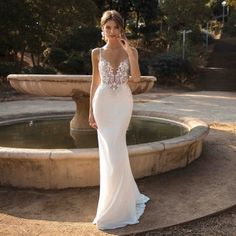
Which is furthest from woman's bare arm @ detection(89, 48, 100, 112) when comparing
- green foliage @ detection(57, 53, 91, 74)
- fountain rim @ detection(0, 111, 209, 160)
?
green foliage @ detection(57, 53, 91, 74)

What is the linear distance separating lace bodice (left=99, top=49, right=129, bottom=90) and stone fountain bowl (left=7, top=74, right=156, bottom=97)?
1598mm

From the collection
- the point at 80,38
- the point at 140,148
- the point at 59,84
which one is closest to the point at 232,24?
Result: the point at 80,38

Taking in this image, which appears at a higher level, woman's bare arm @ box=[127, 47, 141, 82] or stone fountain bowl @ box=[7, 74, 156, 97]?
woman's bare arm @ box=[127, 47, 141, 82]

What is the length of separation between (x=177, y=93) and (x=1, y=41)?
7.70 metres

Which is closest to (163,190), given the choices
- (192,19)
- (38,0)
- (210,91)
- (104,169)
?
(104,169)

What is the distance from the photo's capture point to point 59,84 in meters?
5.62

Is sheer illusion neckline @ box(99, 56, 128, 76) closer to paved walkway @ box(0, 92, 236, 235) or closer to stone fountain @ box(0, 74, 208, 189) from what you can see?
stone fountain @ box(0, 74, 208, 189)

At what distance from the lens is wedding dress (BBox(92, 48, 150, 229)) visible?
3783mm

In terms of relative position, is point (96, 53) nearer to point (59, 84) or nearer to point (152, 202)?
point (152, 202)

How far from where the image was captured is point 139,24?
29516 millimetres

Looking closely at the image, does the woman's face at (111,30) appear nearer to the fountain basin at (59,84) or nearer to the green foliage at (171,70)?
the fountain basin at (59,84)

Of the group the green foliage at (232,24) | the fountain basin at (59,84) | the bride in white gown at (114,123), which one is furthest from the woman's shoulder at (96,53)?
the green foliage at (232,24)

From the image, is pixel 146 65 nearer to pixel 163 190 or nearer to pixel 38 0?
pixel 38 0

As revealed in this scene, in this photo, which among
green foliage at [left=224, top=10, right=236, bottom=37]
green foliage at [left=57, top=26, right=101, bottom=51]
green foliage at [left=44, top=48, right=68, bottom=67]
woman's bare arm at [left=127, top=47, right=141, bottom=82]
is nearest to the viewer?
woman's bare arm at [left=127, top=47, right=141, bottom=82]
